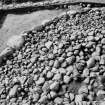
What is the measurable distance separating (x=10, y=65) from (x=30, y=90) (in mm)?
465

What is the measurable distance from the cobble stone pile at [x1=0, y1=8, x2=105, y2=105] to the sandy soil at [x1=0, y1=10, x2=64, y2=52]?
8.3 inches

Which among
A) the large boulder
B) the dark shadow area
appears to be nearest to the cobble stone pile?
the large boulder

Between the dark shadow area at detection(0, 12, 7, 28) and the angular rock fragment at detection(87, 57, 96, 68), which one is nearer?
the angular rock fragment at detection(87, 57, 96, 68)

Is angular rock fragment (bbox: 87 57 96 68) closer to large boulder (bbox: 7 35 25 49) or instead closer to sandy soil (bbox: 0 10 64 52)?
large boulder (bbox: 7 35 25 49)

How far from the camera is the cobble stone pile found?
2297mm

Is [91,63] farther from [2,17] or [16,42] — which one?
[2,17]

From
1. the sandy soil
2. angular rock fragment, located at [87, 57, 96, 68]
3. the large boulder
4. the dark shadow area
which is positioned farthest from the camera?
the dark shadow area

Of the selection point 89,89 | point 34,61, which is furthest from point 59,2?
point 89,89

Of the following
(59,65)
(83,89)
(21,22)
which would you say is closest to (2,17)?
(21,22)

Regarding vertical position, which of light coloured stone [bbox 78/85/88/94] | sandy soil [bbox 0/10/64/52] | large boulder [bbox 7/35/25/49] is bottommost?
light coloured stone [bbox 78/85/88/94]

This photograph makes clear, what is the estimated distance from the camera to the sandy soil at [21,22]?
3221 millimetres

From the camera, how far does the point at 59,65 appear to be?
255 cm

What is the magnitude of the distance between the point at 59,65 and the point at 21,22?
3.55ft

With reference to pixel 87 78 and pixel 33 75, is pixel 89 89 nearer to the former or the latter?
pixel 87 78
